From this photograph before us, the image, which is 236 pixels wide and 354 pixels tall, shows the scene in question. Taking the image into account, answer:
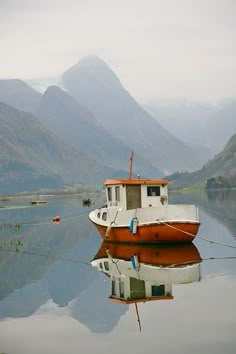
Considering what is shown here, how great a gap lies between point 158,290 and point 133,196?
18.2m

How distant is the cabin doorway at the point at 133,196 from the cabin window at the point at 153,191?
2.46 feet

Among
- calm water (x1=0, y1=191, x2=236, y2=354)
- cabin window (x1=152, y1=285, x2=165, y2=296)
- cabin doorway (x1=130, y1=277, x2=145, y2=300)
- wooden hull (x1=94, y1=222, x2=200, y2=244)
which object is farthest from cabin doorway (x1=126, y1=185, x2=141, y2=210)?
cabin window (x1=152, y1=285, x2=165, y2=296)

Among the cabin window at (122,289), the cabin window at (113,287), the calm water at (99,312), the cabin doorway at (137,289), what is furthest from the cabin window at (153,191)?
the cabin window at (122,289)

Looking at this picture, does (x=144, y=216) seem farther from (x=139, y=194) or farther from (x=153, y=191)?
(x=153, y=191)

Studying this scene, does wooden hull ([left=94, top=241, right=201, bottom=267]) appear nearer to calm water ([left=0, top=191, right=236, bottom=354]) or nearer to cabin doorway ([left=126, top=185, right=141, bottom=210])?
calm water ([left=0, top=191, right=236, bottom=354])

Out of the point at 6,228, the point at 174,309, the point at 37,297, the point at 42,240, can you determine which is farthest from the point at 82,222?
the point at 174,309

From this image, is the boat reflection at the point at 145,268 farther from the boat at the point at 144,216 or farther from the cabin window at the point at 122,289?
the boat at the point at 144,216

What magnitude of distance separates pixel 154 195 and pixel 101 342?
84.7 feet

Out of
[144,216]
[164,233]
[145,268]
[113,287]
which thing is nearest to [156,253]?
[164,233]

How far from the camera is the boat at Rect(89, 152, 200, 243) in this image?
40844 mm

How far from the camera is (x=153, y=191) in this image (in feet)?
148

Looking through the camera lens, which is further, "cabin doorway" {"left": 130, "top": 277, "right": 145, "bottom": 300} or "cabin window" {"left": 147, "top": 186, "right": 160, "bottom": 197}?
"cabin window" {"left": 147, "top": 186, "right": 160, "bottom": 197}

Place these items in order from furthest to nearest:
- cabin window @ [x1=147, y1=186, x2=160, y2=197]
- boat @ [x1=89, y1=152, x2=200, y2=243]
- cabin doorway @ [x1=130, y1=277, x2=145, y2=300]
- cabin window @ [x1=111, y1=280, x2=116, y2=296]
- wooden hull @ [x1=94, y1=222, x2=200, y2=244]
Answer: cabin window @ [x1=147, y1=186, x2=160, y2=197]
wooden hull @ [x1=94, y1=222, x2=200, y2=244]
boat @ [x1=89, y1=152, x2=200, y2=243]
cabin window @ [x1=111, y1=280, x2=116, y2=296]
cabin doorway @ [x1=130, y1=277, x2=145, y2=300]

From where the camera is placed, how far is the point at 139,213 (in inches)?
1628
